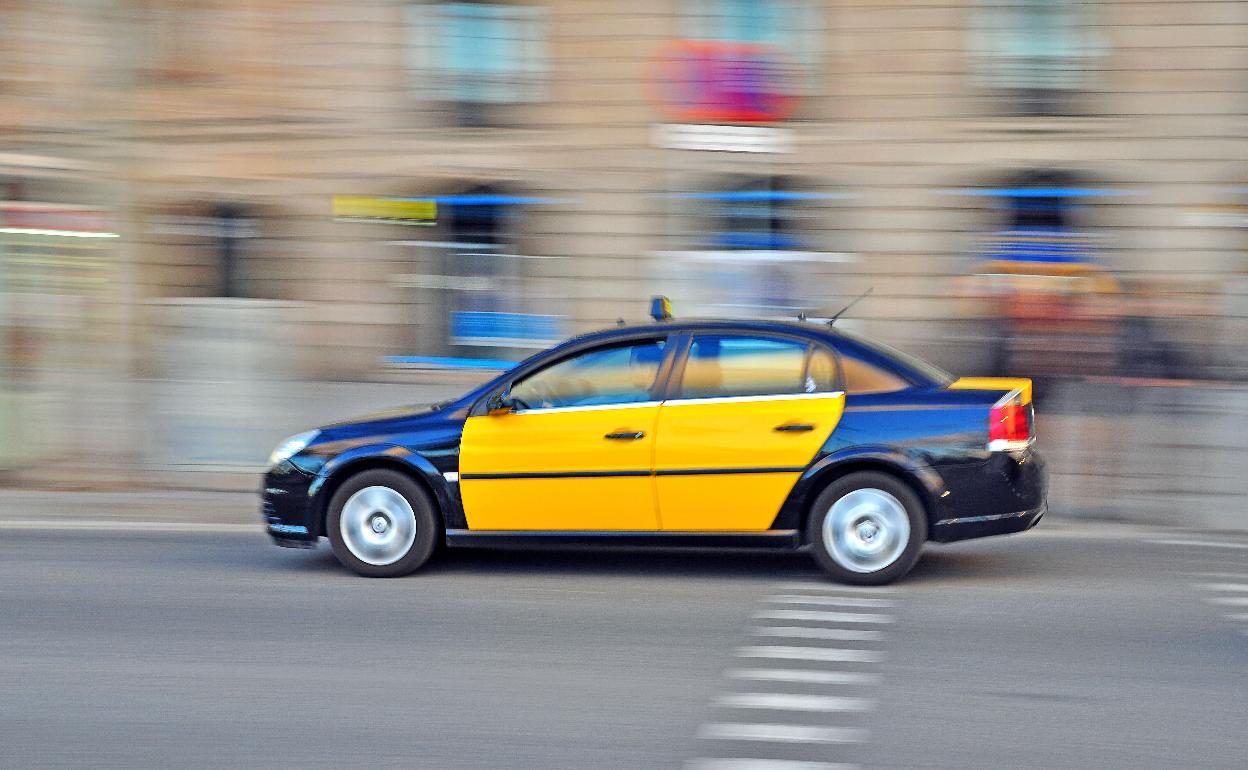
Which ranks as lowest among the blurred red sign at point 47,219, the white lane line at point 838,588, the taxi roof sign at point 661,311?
the white lane line at point 838,588

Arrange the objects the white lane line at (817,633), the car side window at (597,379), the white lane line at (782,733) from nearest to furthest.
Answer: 1. the white lane line at (782,733)
2. the white lane line at (817,633)
3. the car side window at (597,379)

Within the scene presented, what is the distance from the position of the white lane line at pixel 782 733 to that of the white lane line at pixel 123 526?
621cm

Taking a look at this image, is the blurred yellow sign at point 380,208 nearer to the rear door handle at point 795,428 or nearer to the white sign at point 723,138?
the white sign at point 723,138

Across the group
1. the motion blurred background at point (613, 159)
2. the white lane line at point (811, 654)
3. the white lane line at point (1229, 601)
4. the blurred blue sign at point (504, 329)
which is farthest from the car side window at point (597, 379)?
the blurred blue sign at point (504, 329)

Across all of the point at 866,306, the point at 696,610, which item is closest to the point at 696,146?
the point at 866,306

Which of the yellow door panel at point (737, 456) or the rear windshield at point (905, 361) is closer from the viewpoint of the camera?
the yellow door panel at point (737, 456)

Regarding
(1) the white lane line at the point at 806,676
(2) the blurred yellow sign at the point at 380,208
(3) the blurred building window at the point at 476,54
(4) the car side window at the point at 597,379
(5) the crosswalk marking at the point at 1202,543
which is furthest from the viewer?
(2) the blurred yellow sign at the point at 380,208

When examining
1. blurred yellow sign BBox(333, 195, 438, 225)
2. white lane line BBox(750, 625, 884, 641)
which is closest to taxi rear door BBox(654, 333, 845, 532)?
white lane line BBox(750, 625, 884, 641)

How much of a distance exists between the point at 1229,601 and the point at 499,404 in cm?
385

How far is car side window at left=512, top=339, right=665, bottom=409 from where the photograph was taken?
8883 mm

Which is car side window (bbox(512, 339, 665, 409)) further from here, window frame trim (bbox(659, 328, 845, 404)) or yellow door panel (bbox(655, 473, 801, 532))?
yellow door panel (bbox(655, 473, 801, 532))

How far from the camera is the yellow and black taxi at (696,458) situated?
859cm

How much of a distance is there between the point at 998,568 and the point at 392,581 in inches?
132

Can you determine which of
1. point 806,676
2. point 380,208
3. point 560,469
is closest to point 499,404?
point 560,469
